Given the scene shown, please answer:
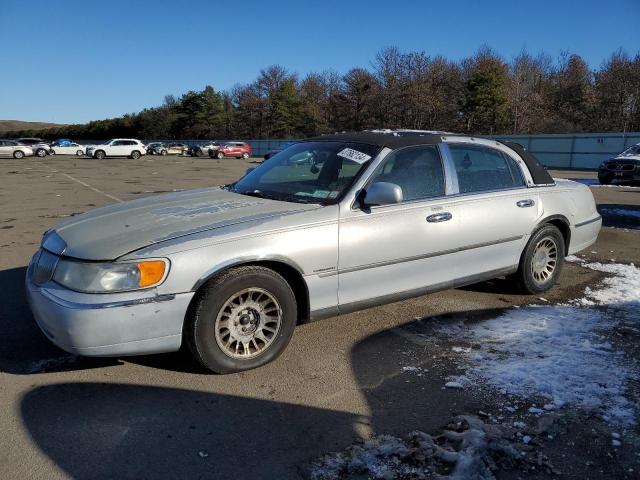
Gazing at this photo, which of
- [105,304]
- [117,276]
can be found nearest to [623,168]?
[117,276]

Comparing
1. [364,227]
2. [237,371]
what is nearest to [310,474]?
[237,371]

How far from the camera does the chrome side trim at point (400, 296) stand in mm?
3686

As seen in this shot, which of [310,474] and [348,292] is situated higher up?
[348,292]

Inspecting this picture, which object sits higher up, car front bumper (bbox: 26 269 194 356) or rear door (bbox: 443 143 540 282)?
rear door (bbox: 443 143 540 282)

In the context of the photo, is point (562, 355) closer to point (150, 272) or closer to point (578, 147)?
point (150, 272)

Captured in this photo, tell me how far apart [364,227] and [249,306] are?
1028 mm

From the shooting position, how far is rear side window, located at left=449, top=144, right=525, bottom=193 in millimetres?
4497

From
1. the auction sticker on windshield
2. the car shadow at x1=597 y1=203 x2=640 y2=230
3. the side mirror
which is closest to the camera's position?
the side mirror

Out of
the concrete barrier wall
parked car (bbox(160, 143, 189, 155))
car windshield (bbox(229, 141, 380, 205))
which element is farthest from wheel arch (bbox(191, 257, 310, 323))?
parked car (bbox(160, 143, 189, 155))

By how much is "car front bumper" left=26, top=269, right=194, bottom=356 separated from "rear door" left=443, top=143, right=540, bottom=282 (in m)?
2.45

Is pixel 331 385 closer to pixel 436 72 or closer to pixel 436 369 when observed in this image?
pixel 436 369

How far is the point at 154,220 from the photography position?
140 inches

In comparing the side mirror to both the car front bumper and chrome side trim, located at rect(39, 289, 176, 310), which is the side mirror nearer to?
the car front bumper

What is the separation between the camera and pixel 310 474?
2383 millimetres
